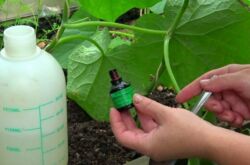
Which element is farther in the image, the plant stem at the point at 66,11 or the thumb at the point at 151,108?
the plant stem at the point at 66,11

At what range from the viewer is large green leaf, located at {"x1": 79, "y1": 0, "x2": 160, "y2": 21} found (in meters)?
0.86

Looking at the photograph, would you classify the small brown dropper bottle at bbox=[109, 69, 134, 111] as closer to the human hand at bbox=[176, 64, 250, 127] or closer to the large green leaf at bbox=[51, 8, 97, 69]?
the human hand at bbox=[176, 64, 250, 127]

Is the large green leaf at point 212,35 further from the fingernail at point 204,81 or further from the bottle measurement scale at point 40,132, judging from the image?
the bottle measurement scale at point 40,132

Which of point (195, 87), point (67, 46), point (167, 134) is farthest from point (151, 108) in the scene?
point (67, 46)

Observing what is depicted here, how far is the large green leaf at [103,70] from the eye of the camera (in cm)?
100

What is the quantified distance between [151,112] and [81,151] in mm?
318

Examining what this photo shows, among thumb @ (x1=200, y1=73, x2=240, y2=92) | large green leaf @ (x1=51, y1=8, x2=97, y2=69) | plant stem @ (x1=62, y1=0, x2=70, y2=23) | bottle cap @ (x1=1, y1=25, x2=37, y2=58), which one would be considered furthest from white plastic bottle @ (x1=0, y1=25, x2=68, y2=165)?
large green leaf @ (x1=51, y1=8, x2=97, y2=69)

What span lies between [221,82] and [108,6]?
0.65ft

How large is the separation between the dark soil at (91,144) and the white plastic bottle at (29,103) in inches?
7.3

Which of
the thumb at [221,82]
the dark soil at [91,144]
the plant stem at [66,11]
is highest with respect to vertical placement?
the plant stem at [66,11]

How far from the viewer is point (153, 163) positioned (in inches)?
31.0

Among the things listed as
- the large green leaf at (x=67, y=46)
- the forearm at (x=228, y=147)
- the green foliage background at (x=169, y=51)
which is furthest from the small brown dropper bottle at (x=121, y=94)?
the large green leaf at (x=67, y=46)

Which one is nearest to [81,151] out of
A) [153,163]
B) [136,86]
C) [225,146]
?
[136,86]

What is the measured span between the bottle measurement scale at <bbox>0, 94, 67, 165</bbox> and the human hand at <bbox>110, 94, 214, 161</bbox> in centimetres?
8
